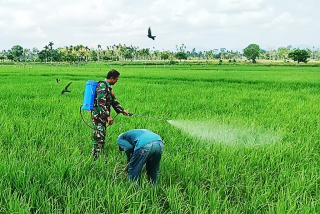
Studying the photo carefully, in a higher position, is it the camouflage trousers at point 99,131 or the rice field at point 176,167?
the camouflage trousers at point 99,131

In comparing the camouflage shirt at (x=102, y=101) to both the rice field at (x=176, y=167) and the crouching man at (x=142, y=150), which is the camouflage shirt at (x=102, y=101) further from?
the crouching man at (x=142, y=150)

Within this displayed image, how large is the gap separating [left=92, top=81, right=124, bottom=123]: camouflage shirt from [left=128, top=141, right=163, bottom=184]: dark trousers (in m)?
0.88

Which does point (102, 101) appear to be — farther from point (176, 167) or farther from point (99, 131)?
point (176, 167)

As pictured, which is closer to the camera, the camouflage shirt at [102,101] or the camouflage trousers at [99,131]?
the camouflage shirt at [102,101]

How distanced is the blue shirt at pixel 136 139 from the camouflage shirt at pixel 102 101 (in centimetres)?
62

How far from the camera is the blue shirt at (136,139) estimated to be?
6.61ft

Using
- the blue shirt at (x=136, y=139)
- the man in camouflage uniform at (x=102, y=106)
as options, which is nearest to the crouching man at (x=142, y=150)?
the blue shirt at (x=136, y=139)

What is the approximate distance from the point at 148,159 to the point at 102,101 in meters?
0.99

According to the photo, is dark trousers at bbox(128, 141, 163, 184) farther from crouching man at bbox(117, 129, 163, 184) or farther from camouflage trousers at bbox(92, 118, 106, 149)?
camouflage trousers at bbox(92, 118, 106, 149)

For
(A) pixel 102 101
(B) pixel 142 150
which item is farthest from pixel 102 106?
(B) pixel 142 150

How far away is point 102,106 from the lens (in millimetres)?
2771

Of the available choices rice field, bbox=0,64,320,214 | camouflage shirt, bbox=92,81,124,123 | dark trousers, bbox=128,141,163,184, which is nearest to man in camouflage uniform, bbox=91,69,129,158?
camouflage shirt, bbox=92,81,124,123

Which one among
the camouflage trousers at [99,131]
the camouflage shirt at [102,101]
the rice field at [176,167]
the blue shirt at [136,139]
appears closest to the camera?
the rice field at [176,167]

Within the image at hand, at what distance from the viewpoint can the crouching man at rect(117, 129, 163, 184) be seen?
1993 mm
